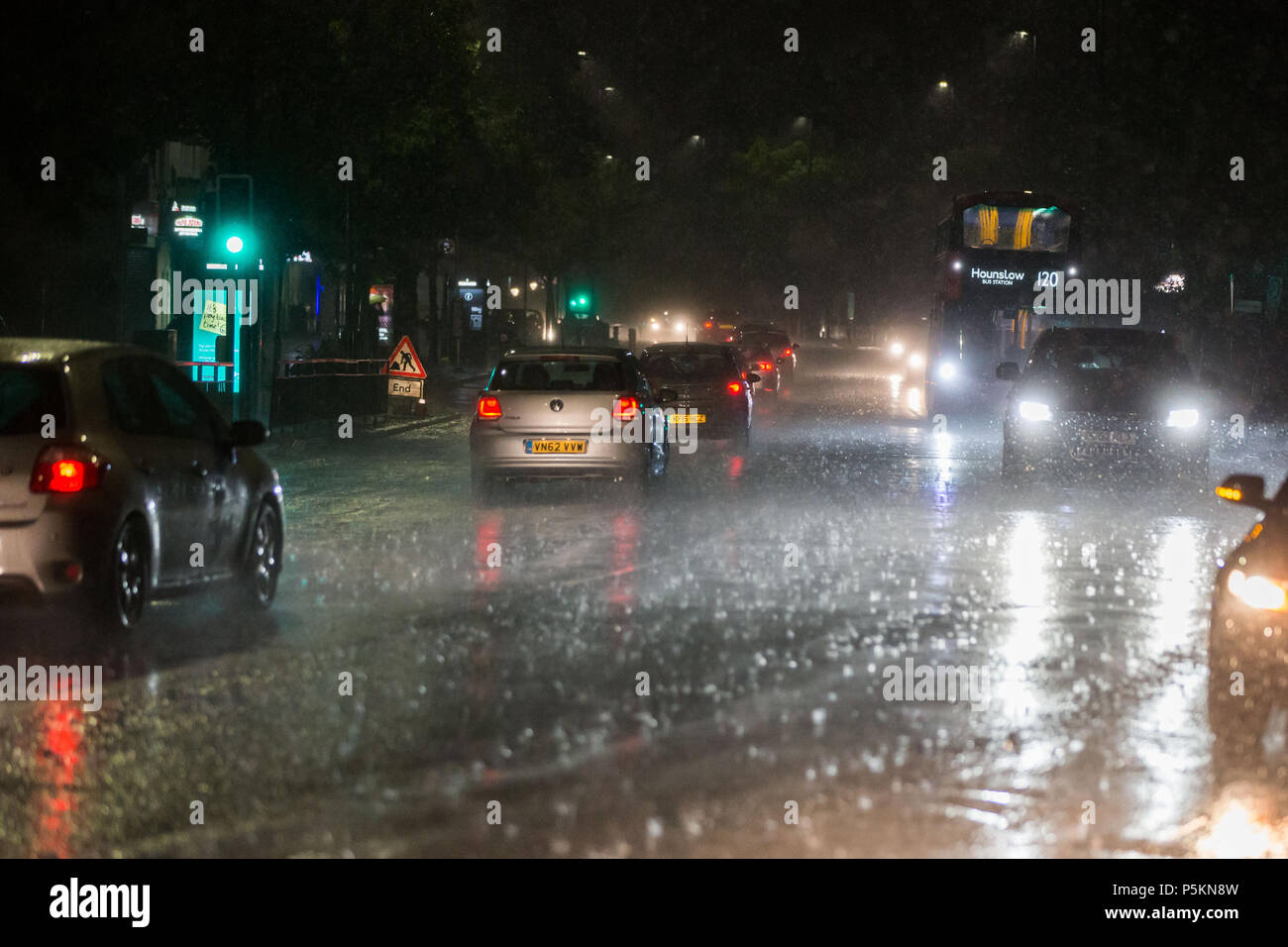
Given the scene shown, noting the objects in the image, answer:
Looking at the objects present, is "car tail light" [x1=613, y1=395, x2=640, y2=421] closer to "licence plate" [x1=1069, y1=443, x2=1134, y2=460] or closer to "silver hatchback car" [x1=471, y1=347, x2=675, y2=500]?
"silver hatchback car" [x1=471, y1=347, x2=675, y2=500]

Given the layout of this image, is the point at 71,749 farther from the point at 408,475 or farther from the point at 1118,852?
the point at 408,475

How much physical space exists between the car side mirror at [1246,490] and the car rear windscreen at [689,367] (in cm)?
1926

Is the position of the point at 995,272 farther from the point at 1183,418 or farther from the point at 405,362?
the point at 1183,418

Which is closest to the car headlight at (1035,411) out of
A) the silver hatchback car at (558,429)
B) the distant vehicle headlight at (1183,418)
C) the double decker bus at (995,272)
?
the distant vehicle headlight at (1183,418)

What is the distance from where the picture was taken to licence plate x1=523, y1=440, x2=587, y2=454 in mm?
18938

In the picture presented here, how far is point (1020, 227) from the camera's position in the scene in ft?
119

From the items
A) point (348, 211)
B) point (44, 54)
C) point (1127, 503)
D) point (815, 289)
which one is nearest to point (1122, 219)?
point (348, 211)

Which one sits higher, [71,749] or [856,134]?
[856,134]

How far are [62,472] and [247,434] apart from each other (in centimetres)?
163

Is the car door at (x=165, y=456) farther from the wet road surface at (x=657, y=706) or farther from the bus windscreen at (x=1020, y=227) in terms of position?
the bus windscreen at (x=1020, y=227)

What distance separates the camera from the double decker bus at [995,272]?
36031 mm

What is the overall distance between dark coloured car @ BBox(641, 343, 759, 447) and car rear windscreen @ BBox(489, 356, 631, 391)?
307 inches

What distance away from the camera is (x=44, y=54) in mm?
20219
